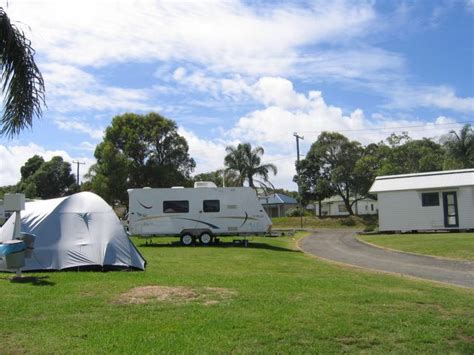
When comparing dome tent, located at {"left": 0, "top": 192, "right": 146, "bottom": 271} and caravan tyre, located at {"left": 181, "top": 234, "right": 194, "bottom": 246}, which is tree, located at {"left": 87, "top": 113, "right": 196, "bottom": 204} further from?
dome tent, located at {"left": 0, "top": 192, "right": 146, "bottom": 271}

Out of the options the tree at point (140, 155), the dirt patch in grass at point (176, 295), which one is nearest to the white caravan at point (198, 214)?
the dirt patch in grass at point (176, 295)

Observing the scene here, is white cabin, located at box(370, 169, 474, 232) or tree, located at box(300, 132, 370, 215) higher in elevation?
tree, located at box(300, 132, 370, 215)

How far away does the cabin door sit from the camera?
104 ft

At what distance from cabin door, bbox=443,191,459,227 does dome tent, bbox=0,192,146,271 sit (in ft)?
76.8

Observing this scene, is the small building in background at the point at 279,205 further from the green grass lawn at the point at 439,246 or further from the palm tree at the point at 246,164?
the green grass lawn at the point at 439,246

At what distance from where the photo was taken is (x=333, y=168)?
5347 cm

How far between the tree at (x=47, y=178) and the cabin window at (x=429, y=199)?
47.8 metres

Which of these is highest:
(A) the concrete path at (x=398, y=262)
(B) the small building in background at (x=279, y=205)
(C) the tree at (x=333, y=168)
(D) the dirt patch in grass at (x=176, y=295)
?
(C) the tree at (x=333, y=168)

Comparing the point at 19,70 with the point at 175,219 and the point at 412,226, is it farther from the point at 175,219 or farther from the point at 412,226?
the point at 412,226

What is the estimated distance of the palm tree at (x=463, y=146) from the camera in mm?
46500

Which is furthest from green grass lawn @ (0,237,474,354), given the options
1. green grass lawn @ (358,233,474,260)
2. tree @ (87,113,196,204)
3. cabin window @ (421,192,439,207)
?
tree @ (87,113,196,204)

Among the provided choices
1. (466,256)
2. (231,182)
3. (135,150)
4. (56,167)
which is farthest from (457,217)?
(56,167)

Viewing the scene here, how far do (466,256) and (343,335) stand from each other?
14.1 meters

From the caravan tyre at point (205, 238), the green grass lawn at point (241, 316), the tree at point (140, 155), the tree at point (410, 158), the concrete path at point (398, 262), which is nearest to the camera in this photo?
the green grass lawn at point (241, 316)
